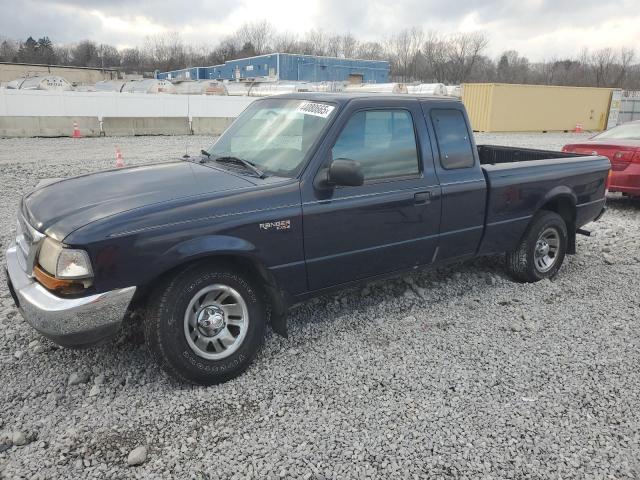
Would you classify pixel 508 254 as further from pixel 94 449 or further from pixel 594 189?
pixel 94 449

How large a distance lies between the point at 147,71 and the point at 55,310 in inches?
4161

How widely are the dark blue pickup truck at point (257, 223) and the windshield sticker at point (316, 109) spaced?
0.04ft

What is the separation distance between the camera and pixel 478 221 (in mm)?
4652

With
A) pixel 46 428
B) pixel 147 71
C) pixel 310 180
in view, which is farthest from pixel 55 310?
pixel 147 71

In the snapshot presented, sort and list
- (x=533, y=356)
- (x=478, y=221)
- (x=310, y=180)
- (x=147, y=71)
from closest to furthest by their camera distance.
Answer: (x=310, y=180) → (x=533, y=356) → (x=478, y=221) → (x=147, y=71)

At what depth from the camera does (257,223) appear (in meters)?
3.34

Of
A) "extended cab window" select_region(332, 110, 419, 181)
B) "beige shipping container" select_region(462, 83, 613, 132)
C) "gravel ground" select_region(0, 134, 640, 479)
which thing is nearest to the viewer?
"gravel ground" select_region(0, 134, 640, 479)

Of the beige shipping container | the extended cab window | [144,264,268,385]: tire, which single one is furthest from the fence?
[144,264,268,385]: tire

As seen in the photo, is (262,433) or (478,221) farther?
(478,221)

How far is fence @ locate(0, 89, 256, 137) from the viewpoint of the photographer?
20156 millimetres

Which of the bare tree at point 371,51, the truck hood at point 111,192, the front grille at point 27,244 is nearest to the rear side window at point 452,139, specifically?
the truck hood at point 111,192

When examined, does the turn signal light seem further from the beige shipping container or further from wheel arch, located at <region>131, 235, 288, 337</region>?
the beige shipping container

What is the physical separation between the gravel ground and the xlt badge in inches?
39.3

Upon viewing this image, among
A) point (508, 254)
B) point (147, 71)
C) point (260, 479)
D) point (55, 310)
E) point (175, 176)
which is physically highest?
point (147, 71)
